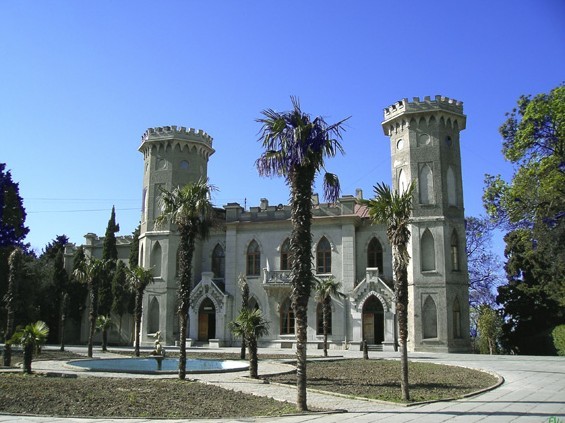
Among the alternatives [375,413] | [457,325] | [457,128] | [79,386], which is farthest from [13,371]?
[457,128]

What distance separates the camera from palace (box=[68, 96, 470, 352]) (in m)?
37.3

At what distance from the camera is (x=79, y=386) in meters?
Result: 15.4

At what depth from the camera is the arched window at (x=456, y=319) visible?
121 feet

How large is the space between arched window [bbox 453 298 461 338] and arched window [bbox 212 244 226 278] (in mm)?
18395

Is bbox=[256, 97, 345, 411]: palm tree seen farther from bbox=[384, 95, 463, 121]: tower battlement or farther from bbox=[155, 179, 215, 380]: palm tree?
bbox=[384, 95, 463, 121]: tower battlement

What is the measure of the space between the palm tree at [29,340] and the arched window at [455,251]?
26.5 metres

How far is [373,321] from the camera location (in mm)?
39500

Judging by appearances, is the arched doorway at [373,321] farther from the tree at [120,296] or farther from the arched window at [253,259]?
the tree at [120,296]

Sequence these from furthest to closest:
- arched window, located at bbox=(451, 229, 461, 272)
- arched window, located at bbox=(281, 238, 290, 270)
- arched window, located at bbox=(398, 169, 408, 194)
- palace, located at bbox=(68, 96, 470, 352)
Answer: arched window, located at bbox=(281, 238, 290, 270), arched window, located at bbox=(398, 169, 408, 194), arched window, located at bbox=(451, 229, 461, 272), palace, located at bbox=(68, 96, 470, 352)

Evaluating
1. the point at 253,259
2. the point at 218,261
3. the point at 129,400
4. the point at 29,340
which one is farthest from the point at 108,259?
the point at 129,400

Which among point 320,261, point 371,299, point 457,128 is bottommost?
point 371,299

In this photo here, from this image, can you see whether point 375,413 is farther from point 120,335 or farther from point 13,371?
point 120,335

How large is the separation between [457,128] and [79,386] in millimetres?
32458

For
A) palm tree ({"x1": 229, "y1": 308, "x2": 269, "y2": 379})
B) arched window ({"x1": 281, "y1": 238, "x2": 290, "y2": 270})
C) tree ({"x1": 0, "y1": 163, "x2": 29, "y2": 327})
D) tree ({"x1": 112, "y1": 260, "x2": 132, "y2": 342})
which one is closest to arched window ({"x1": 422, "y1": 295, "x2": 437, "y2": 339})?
arched window ({"x1": 281, "y1": 238, "x2": 290, "y2": 270})
